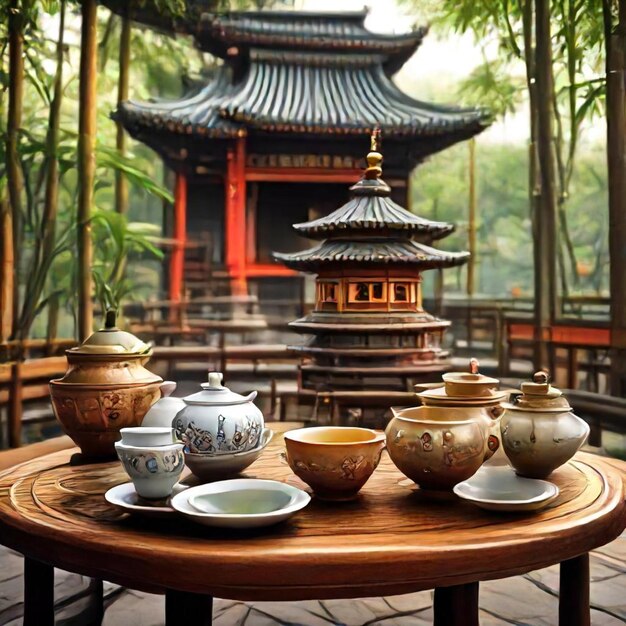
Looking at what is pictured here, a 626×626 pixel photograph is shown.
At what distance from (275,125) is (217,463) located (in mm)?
5358

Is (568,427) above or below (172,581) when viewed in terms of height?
above

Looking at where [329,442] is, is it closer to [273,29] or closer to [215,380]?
[215,380]

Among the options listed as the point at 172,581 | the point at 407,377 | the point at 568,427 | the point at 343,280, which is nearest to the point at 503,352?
the point at 407,377

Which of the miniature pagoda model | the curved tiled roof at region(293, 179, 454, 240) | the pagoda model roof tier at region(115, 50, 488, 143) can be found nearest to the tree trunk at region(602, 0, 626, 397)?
the miniature pagoda model

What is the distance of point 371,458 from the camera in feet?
3.90

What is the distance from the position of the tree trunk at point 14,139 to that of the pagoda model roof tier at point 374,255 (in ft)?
7.16

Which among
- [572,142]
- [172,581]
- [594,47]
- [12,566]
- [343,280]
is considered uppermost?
[594,47]


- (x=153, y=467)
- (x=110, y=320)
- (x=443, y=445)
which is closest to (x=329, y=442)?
(x=443, y=445)

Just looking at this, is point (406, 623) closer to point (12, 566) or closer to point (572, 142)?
point (12, 566)

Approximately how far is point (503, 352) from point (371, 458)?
5467 mm

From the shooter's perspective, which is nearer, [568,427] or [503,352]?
[568,427]

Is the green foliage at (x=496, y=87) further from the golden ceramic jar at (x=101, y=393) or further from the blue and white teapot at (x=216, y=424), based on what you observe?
the blue and white teapot at (x=216, y=424)

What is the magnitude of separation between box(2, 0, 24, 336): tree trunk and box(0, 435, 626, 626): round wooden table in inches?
154

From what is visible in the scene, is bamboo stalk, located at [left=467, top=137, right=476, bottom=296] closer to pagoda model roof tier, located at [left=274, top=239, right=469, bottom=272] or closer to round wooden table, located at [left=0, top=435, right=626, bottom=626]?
pagoda model roof tier, located at [left=274, top=239, right=469, bottom=272]
